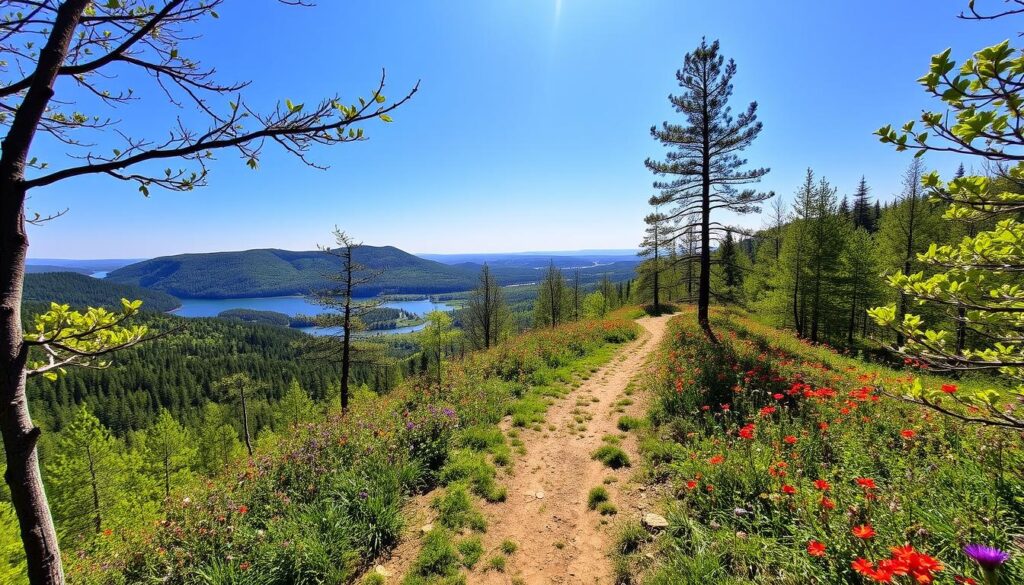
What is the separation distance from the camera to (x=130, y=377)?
275 feet

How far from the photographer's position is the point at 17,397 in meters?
1.84

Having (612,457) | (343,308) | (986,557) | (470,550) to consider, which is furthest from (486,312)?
(986,557)

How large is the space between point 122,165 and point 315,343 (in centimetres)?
1841

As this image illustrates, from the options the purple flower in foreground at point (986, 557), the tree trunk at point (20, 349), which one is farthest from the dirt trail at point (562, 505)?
the tree trunk at point (20, 349)

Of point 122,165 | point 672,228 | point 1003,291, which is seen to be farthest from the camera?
point 672,228

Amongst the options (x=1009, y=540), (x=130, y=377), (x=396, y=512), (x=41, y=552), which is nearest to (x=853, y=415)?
(x=1009, y=540)

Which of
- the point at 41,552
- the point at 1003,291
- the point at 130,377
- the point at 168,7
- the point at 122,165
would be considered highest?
the point at 168,7

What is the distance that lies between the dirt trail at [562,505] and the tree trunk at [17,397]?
372cm

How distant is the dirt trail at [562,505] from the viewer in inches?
171

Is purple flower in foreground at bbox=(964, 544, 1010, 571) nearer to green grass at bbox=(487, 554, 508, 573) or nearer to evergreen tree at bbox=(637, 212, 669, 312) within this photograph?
green grass at bbox=(487, 554, 508, 573)

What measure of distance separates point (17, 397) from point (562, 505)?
5.54 meters

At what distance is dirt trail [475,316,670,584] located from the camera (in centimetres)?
435

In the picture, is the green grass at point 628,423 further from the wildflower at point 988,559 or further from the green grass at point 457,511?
the wildflower at point 988,559

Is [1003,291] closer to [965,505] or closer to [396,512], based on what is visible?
[965,505]
